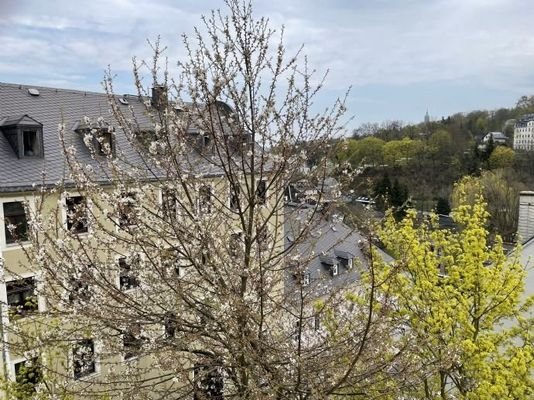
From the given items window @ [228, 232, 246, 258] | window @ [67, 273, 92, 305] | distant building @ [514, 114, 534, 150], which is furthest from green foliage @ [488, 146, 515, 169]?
window @ [67, 273, 92, 305]

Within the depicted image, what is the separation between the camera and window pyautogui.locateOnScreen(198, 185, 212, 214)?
5508 mm

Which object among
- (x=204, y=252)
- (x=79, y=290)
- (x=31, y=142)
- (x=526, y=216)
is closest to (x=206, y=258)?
(x=204, y=252)

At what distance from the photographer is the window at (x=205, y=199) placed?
5.51 m

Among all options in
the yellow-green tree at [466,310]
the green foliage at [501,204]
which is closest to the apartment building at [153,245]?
the yellow-green tree at [466,310]

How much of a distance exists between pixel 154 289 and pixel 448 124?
275 ft

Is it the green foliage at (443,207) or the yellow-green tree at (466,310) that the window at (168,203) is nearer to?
the yellow-green tree at (466,310)

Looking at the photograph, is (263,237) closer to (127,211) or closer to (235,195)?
(235,195)

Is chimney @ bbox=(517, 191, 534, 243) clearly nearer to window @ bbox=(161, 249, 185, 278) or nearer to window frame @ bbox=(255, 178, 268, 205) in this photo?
window frame @ bbox=(255, 178, 268, 205)

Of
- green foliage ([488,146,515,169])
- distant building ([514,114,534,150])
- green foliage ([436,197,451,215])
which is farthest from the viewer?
distant building ([514,114,534,150])

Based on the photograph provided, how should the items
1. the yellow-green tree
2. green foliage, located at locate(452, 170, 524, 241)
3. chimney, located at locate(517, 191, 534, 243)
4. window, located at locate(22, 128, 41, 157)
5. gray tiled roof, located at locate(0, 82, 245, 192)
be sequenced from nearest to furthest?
the yellow-green tree → gray tiled roof, located at locate(0, 82, 245, 192) → window, located at locate(22, 128, 41, 157) → chimney, located at locate(517, 191, 534, 243) → green foliage, located at locate(452, 170, 524, 241)

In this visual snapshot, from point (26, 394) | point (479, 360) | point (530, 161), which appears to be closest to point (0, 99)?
point (26, 394)

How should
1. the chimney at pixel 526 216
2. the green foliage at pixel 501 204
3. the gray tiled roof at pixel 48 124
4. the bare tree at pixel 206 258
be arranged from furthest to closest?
the green foliage at pixel 501 204 < the chimney at pixel 526 216 < the gray tiled roof at pixel 48 124 < the bare tree at pixel 206 258

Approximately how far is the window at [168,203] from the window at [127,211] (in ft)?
1.11

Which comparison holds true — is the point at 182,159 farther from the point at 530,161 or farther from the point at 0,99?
the point at 530,161
